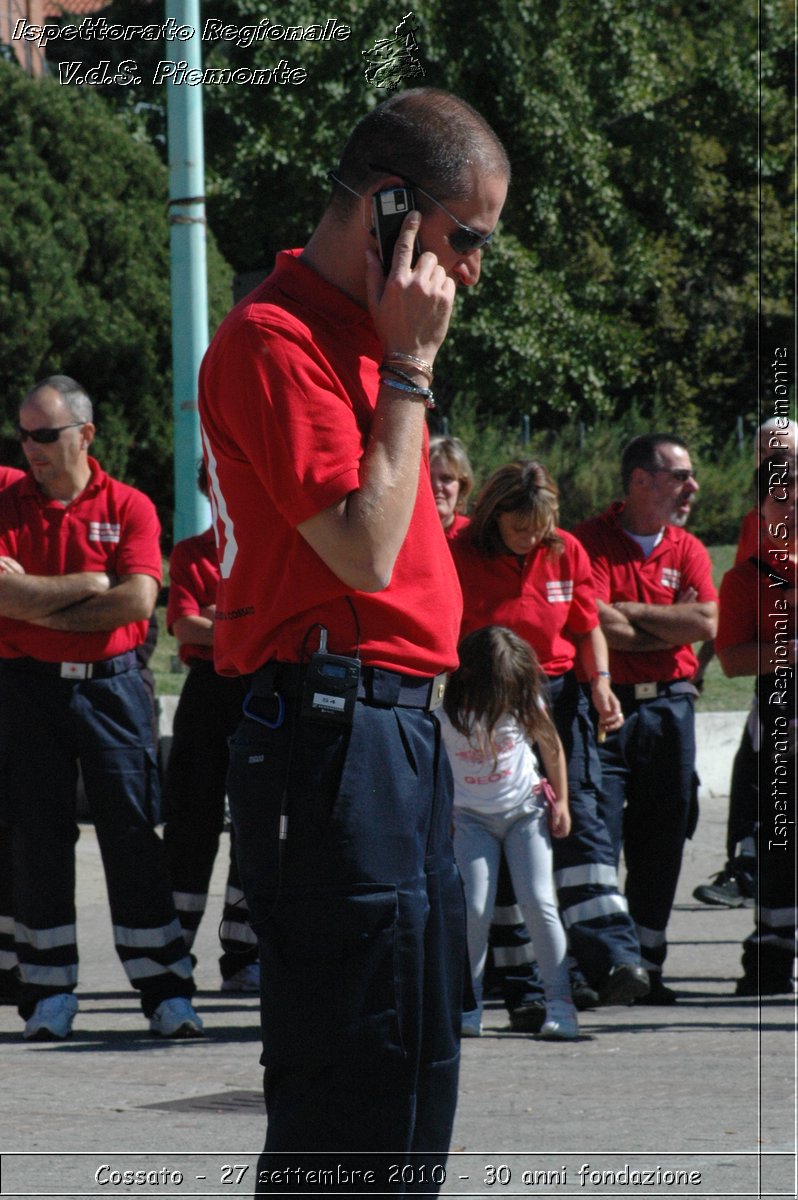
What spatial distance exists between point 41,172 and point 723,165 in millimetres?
21243

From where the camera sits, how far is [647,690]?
7234 millimetres

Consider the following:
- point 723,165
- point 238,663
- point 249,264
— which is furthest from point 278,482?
point 723,165

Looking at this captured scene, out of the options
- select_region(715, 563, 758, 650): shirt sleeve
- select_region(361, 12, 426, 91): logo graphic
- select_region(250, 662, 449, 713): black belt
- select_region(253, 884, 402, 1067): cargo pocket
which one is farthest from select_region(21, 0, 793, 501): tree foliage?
select_region(253, 884, 402, 1067): cargo pocket

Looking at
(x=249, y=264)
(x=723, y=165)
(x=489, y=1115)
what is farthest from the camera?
(x=723, y=165)

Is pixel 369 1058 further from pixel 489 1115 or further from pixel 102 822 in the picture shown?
pixel 102 822

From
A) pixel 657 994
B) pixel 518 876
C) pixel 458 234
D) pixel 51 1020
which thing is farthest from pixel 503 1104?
pixel 458 234

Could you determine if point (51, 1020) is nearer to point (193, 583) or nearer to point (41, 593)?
point (41, 593)

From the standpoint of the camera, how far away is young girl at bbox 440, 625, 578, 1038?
245 inches

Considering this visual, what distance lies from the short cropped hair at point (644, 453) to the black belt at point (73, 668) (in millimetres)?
2421

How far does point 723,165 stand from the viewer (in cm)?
3366

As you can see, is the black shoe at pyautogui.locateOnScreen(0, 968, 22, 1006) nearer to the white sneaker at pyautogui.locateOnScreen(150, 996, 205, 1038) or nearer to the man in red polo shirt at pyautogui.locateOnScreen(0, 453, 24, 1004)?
the man in red polo shirt at pyautogui.locateOnScreen(0, 453, 24, 1004)

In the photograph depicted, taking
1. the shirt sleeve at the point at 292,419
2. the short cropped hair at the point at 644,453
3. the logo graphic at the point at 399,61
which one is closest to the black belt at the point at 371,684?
the shirt sleeve at the point at 292,419

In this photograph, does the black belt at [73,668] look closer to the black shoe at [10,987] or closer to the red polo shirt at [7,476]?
the red polo shirt at [7,476]

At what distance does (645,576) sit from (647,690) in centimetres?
51
